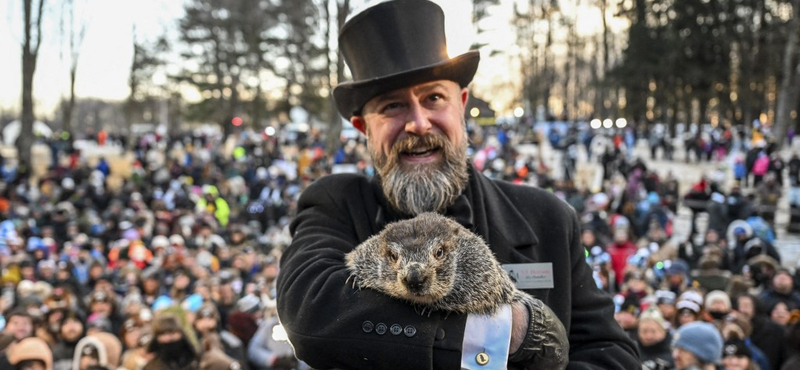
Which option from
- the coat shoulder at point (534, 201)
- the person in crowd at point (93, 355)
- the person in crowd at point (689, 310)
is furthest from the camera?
the person in crowd at point (689, 310)

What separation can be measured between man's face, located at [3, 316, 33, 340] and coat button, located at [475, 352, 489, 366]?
6358mm

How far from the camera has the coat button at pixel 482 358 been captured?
1.66 m

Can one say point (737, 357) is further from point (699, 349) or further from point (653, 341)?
point (653, 341)

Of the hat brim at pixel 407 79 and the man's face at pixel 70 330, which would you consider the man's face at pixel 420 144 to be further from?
the man's face at pixel 70 330

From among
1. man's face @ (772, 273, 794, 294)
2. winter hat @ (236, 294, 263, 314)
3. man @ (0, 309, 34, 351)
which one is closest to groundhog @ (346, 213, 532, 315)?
man @ (0, 309, 34, 351)

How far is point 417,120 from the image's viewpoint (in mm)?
2066

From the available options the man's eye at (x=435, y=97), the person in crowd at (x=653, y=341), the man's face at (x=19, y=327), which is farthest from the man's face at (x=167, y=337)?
the man's eye at (x=435, y=97)

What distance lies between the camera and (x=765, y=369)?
6.42m

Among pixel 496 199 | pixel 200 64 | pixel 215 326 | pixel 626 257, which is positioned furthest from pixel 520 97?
pixel 496 199

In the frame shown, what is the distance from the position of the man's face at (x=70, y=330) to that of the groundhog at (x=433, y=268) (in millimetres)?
6462

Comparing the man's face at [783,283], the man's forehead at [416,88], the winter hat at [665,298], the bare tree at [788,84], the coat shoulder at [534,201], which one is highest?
the bare tree at [788,84]

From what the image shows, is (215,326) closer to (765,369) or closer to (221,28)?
(765,369)

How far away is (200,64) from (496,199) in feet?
158

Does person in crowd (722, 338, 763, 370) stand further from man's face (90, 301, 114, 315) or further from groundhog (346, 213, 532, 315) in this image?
man's face (90, 301, 114, 315)
